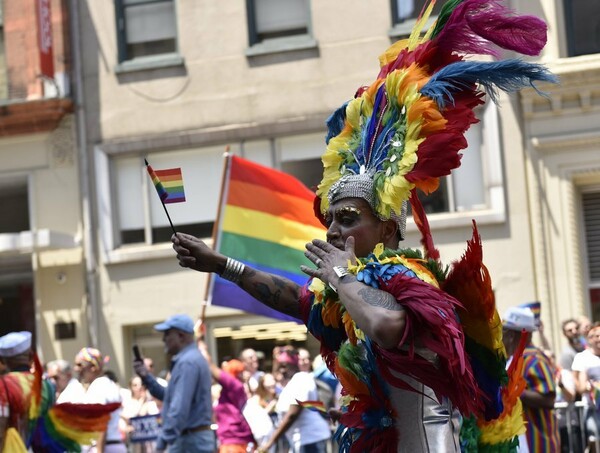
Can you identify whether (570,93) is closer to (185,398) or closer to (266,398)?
(266,398)

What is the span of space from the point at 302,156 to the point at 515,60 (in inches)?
538

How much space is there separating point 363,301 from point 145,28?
15698mm

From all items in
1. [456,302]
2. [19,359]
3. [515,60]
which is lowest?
[19,359]

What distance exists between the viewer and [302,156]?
1859 centimetres

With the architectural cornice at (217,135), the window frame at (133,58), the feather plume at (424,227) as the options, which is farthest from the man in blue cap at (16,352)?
the window frame at (133,58)

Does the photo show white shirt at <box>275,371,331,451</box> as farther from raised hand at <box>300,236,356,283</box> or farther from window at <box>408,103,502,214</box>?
raised hand at <box>300,236,356,283</box>

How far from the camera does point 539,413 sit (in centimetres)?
870

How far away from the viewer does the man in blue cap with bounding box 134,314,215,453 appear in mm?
10445

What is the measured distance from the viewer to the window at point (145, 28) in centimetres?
1942

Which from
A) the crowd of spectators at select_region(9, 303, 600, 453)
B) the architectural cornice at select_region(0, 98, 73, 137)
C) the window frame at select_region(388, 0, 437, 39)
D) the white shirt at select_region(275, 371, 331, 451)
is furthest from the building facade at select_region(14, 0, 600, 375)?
the white shirt at select_region(275, 371, 331, 451)

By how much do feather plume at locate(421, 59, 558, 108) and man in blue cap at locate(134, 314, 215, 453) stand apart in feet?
19.4

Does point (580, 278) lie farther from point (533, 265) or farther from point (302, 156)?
point (302, 156)

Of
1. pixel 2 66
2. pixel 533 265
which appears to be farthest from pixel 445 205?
pixel 2 66

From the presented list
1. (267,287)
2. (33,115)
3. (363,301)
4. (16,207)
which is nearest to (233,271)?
(267,287)
